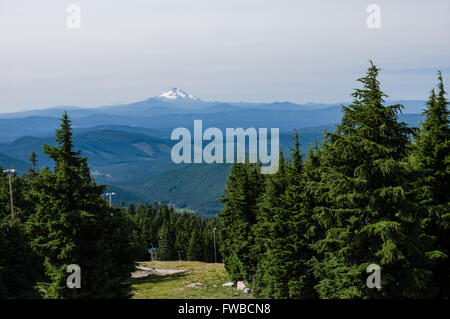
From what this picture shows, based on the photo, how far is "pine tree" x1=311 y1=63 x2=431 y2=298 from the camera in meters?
18.5

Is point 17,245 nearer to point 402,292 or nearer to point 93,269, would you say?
point 93,269

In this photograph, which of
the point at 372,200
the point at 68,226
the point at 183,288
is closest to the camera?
the point at 372,200

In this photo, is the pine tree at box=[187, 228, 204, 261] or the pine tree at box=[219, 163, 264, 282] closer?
the pine tree at box=[219, 163, 264, 282]

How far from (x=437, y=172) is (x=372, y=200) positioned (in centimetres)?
771

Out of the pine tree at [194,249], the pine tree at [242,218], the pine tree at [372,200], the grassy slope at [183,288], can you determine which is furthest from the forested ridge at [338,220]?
the pine tree at [194,249]

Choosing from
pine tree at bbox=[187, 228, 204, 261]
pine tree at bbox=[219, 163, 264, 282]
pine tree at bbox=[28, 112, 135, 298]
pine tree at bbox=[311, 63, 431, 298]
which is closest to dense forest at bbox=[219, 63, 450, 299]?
pine tree at bbox=[311, 63, 431, 298]

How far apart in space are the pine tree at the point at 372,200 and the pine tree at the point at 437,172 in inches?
170

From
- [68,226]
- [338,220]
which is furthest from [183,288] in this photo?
[338,220]

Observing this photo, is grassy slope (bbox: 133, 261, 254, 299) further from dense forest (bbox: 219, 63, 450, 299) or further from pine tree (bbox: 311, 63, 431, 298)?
pine tree (bbox: 311, 63, 431, 298)

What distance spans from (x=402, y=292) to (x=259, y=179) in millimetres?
29234

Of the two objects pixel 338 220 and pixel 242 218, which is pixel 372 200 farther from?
pixel 242 218

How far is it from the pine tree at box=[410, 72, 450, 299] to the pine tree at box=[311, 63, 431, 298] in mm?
4318

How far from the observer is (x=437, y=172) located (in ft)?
77.7
